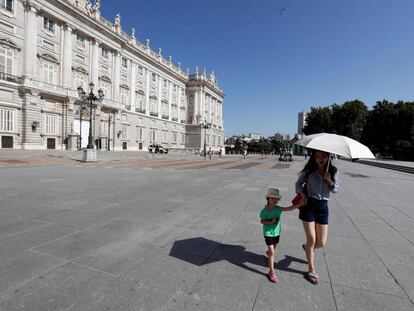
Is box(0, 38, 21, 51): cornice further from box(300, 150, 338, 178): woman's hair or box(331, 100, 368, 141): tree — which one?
box(331, 100, 368, 141): tree

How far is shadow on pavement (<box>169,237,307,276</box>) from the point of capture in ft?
11.7

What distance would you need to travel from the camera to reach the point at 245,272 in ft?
10.8

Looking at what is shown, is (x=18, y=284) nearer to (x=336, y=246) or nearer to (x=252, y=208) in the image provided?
(x=336, y=246)

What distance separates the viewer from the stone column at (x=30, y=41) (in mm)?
29719

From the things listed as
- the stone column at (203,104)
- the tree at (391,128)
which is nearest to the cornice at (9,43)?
the stone column at (203,104)

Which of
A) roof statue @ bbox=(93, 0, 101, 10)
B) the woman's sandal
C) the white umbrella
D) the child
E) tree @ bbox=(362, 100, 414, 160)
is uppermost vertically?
roof statue @ bbox=(93, 0, 101, 10)

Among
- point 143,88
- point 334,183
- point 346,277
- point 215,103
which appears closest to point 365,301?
point 346,277

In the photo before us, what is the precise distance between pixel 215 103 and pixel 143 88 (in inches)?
1506

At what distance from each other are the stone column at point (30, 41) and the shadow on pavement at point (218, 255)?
3460cm

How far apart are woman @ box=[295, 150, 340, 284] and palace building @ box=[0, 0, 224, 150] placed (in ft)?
67.2

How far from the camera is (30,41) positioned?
30250 millimetres

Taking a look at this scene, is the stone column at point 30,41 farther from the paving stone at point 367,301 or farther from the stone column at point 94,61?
the paving stone at point 367,301

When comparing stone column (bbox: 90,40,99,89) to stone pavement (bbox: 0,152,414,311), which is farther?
stone column (bbox: 90,40,99,89)

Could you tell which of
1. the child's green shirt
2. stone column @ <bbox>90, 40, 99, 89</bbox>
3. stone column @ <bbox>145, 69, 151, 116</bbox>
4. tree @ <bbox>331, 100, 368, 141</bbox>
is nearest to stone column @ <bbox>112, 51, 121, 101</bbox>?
stone column @ <bbox>90, 40, 99, 89</bbox>
